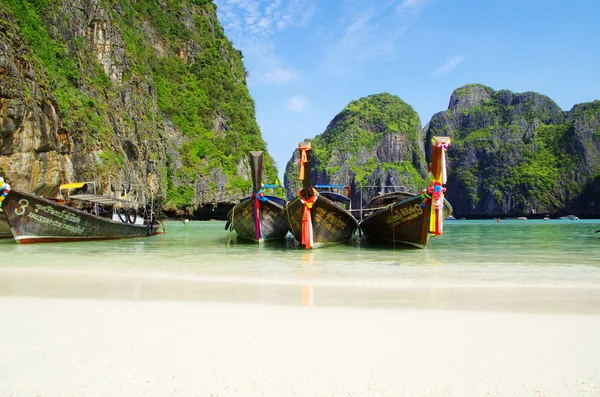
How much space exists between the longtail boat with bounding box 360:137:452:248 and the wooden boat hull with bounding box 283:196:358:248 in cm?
145

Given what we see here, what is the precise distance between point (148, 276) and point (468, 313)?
542cm

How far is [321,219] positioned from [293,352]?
10.3 metres

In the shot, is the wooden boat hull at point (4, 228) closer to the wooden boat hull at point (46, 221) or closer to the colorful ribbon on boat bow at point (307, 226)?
the wooden boat hull at point (46, 221)

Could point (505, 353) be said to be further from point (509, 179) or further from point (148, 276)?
point (509, 179)

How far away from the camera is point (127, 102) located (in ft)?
124

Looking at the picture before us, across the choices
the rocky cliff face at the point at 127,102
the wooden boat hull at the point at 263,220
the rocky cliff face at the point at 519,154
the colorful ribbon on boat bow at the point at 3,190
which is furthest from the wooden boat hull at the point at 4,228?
the rocky cliff face at the point at 519,154

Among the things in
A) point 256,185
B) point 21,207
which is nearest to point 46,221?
point 21,207

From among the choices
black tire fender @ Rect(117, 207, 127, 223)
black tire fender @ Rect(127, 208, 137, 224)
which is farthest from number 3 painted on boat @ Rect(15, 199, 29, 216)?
black tire fender @ Rect(127, 208, 137, 224)

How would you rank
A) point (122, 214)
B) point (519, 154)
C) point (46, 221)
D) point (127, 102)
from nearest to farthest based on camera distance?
point (46, 221) → point (122, 214) → point (127, 102) → point (519, 154)

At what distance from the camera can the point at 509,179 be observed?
111 meters

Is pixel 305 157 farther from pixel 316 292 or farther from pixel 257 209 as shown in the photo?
pixel 316 292

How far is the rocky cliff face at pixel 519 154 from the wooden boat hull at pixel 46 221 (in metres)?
111

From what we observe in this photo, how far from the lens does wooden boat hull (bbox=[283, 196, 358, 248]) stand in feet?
41.7

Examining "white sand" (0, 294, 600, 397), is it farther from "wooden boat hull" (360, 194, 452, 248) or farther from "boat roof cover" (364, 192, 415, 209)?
"boat roof cover" (364, 192, 415, 209)
